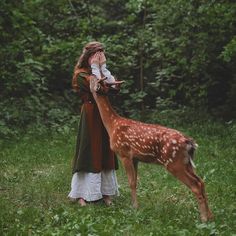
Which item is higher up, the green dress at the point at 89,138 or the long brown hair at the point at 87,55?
the long brown hair at the point at 87,55

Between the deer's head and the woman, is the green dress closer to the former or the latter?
the woman

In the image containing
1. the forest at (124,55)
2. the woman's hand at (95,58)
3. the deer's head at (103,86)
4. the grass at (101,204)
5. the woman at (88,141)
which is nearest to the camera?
the grass at (101,204)

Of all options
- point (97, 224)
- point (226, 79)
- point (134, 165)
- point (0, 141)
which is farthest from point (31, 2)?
point (97, 224)

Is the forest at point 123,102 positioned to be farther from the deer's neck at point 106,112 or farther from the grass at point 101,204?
the deer's neck at point 106,112

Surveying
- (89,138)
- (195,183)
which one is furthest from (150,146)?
(89,138)

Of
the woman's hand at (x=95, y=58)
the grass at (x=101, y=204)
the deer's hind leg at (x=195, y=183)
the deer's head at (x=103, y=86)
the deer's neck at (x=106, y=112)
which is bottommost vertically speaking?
the grass at (x=101, y=204)

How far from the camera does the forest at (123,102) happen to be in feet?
26.0

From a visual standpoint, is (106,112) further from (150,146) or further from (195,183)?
(195,183)

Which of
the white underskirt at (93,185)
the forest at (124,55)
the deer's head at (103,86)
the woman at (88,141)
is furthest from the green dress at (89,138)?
the forest at (124,55)

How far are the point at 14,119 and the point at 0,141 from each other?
221 cm

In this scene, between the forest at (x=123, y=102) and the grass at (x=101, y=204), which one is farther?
the forest at (x=123, y=102)

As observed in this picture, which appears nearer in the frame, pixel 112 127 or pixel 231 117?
pixel 112 127

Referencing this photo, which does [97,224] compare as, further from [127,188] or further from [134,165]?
[127,188]

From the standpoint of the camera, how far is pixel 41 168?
11398mm
